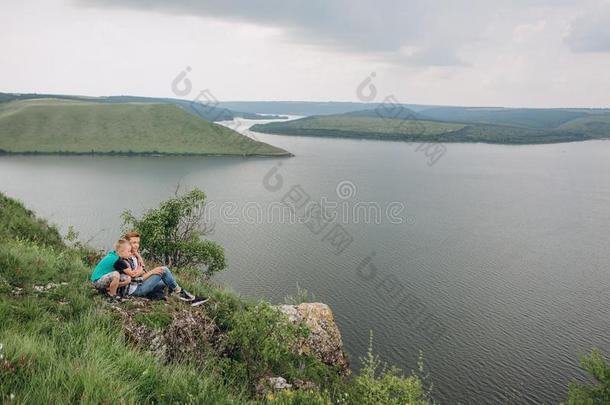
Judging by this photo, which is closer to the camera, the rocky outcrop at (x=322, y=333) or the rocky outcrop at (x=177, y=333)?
the rocky outcrop at (x=177, y=333)

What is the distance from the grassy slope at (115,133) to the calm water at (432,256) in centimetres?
3319

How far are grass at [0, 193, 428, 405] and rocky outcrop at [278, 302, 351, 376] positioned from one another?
5.73 metres

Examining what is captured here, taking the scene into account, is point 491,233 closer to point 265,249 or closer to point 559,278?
point 559,278

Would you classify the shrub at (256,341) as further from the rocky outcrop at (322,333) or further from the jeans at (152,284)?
the rocky outcrop at (322,333)

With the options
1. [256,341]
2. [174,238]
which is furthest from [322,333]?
[174,238]

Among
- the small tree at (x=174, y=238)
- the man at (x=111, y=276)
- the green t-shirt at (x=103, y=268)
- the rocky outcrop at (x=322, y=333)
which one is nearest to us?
the man at (x=111, y=276)

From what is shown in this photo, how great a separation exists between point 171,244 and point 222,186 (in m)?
62.1

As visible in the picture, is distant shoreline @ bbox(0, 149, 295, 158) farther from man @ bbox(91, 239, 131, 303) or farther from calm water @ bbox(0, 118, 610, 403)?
man @ bbox(91, 239, 131, 303)

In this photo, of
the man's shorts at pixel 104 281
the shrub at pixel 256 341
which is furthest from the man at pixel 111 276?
the shrub at pixel 256 341

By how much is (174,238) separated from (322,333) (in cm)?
1319

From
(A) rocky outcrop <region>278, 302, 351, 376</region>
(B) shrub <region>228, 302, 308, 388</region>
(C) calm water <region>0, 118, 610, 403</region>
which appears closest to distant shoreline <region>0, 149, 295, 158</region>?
(C) calm water <region>0, 118, 610, 403</region>

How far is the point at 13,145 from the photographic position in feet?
440

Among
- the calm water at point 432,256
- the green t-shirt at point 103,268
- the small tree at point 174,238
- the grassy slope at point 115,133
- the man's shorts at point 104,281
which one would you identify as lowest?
the calm water at point 432,256

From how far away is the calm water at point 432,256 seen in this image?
28.3 m
